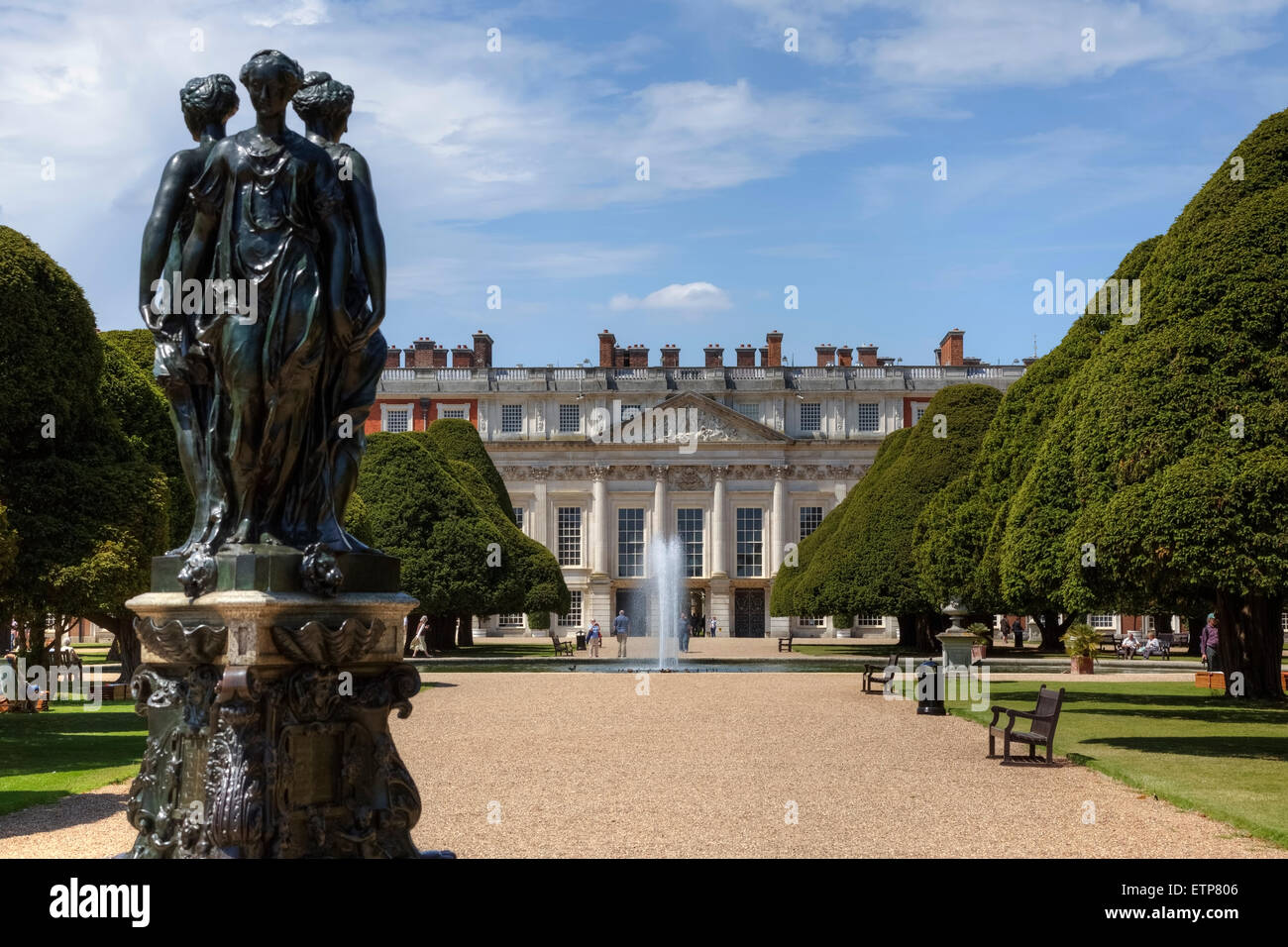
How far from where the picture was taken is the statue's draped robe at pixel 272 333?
540cm

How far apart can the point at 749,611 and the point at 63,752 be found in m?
52.5

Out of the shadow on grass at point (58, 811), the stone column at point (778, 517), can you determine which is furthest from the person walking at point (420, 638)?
the stone column at point (778, 517)

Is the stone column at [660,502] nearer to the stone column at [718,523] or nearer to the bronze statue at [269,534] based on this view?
the stone column at [718,523]

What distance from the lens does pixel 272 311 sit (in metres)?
5.39

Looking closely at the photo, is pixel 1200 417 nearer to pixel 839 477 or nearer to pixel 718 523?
pixel 839 477

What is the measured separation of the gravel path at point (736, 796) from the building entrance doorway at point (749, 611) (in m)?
46.8

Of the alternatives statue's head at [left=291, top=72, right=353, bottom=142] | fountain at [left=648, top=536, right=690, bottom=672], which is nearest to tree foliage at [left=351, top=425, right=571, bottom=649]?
fountain at [left=648, top=536, right=690, bottom=672]

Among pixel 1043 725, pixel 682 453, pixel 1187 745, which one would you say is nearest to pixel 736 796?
pixel 1043 725

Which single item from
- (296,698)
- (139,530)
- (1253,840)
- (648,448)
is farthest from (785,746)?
(648,448)

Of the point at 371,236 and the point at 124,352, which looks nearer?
the point at 371,236

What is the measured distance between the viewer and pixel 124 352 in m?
22.9

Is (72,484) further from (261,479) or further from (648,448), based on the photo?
(648,448)
